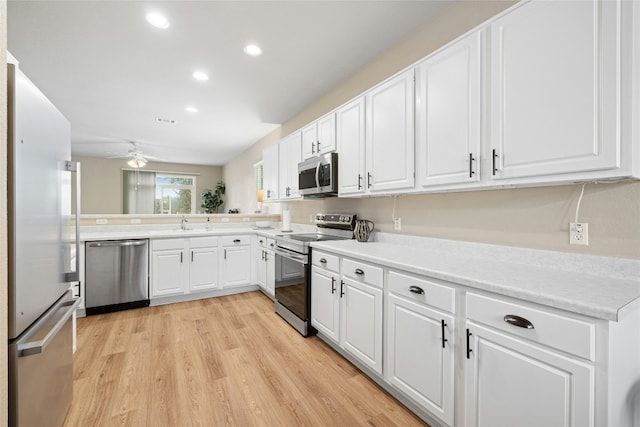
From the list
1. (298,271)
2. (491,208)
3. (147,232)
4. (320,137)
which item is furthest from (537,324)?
(147,232)

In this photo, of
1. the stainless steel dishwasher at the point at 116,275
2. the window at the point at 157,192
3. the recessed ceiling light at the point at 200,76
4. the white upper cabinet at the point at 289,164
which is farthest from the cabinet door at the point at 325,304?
the window at the point at 157,192

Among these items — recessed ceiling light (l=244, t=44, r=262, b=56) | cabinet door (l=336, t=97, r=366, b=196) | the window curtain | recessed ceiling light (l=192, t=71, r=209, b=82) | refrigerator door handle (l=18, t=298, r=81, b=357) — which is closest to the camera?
refrigerator door handle (l=18, t=298, r=81, b=357)

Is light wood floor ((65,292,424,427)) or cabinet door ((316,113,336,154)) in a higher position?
cabinet door ((316,113,336,154))

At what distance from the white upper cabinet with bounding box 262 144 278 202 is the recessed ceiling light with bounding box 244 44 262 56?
5.29 ft

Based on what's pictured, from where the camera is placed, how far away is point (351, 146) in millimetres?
2689

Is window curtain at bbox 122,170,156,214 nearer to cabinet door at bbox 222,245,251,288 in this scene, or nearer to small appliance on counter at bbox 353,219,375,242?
cabinet door at bbox 222,245,251,288

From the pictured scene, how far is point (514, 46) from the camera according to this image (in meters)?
1.43

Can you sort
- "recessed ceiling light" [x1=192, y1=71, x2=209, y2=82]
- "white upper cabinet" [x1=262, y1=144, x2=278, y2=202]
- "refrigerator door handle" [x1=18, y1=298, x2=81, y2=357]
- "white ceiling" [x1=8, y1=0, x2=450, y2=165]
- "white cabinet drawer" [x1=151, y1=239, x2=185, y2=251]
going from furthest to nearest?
1. "white upper cabinet" [x1=262, y1=144, x2=278, y2=202]
2. "white cabinet drawer" [x1=151, y1=239, x2=185, y2=251]
3. "recessed ceiling light" [x1=192, y1=71, x2=209, y2=82]
4. "white ceiling" [x1=8, y1=0, x2=450, y2=165]
5. "refrigerator door handle" [x1=18, y1=298, x2=81, y2=357]

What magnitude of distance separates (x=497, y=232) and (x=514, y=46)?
1.05 m

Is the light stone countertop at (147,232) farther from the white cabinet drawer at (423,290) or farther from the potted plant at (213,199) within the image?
the potted plant at (213,199)

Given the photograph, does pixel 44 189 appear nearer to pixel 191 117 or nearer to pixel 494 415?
pixel 494 415

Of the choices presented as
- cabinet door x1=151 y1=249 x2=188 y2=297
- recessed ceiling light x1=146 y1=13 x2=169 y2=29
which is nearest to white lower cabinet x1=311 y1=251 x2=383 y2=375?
cabinet door x1=151 y1=249 x2=188 y2=297

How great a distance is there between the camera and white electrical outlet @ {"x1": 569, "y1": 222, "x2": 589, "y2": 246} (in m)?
1.43

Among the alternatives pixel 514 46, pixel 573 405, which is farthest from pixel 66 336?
pixel 514 46
